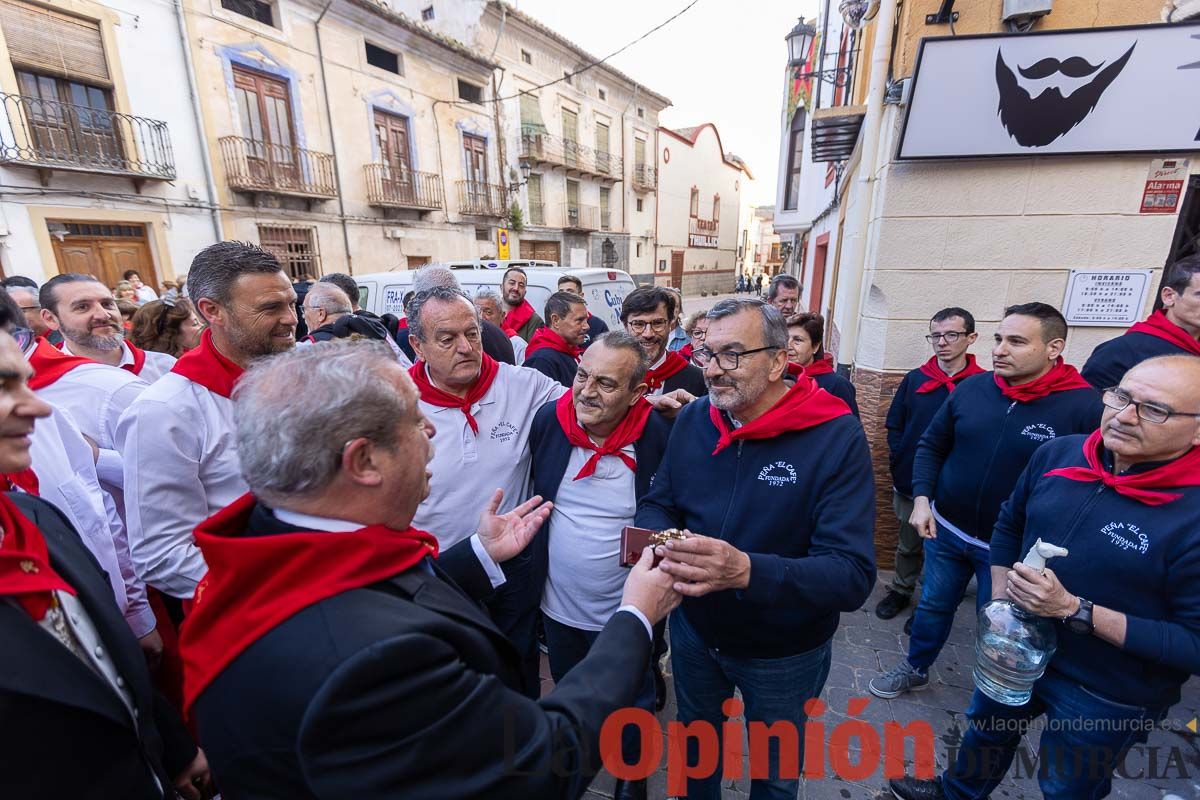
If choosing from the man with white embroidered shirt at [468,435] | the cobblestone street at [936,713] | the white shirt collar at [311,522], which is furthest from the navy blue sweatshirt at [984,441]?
the white shirt collar at [311,522]

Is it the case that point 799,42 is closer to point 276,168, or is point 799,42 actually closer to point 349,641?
point 349,641

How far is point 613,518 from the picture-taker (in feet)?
7.13

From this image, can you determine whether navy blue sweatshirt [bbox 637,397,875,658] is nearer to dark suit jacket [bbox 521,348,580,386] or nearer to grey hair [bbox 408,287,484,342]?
grey hair [bbox 408,287,484,342]

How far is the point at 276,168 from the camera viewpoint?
12273 mm

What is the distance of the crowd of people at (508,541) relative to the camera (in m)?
0.95

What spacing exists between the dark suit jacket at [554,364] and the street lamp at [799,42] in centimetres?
794

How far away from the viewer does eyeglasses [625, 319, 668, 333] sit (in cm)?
341

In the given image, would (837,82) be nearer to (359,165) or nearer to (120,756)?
(120,756)

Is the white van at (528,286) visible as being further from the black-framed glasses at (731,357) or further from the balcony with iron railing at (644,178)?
the balcony with iron railing at (644,178)

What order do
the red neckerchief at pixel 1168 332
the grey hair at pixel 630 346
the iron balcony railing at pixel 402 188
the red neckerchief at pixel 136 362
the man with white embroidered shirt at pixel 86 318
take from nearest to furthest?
1. the grey hair at pixel 630 346
2. the red neckerchief at pixel 1168 332
3. the man with white embroidered shirt at pixel 86 318
4. the red neckerchief at pixel 136 362
5. the iron balcony railing at pixel 402 188

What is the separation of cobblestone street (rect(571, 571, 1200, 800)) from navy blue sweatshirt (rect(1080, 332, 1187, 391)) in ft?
5.64

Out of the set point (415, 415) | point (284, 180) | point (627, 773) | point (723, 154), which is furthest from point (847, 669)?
point (723, 154)

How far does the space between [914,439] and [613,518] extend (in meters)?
2.36

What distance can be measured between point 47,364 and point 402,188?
14.4 metres
